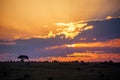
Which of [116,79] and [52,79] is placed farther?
[116,79]

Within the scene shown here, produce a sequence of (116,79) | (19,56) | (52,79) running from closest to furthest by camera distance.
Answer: (52,79) → (116,79) → (19,56)

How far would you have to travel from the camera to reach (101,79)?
50781 mm

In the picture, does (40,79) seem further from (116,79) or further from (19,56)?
(19,56)

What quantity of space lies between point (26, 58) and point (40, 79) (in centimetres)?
8779

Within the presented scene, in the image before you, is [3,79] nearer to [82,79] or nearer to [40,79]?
[40,79]

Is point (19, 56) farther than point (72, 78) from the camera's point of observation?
Yes

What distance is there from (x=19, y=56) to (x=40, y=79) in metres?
88.2

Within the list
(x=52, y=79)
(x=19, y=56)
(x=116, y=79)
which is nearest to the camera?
(x=52, y=79)

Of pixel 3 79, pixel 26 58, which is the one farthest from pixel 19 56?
pixel 3 79

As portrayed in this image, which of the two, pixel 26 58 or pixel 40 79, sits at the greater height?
pixel 26 58

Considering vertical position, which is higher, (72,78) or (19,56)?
(19,56)

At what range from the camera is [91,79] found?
49969mm

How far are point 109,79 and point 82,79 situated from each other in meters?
5.15

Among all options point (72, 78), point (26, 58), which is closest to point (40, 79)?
point (72, 78)
